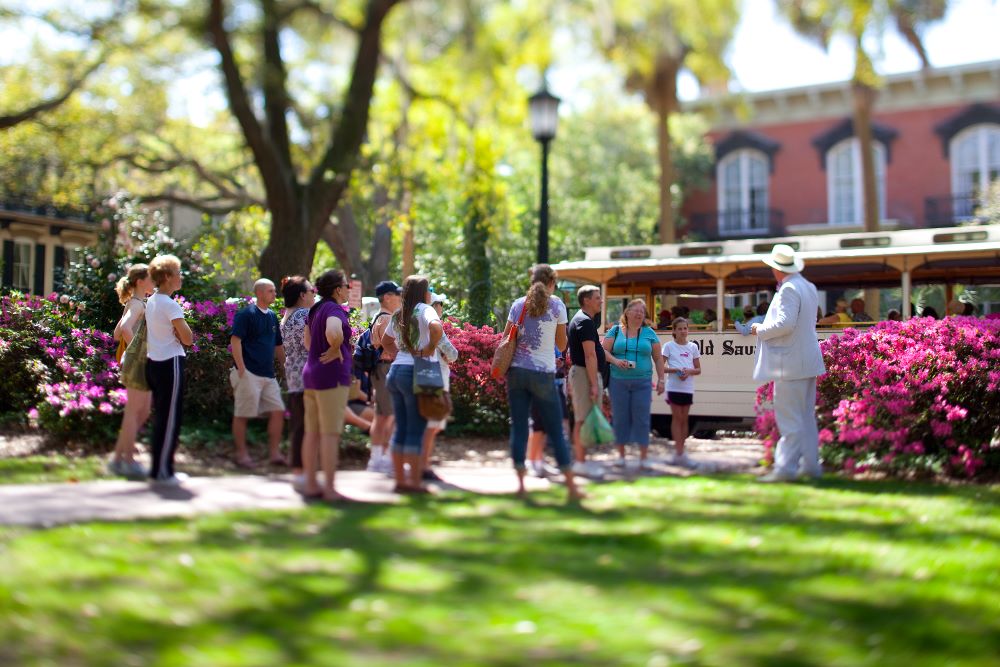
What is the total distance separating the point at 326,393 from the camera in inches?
314

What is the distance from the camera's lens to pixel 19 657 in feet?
13.3

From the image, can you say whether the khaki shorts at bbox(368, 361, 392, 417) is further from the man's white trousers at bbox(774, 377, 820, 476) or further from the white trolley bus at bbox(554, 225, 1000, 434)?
the white trolley bus at bbox(554, 225, 1000, 434)

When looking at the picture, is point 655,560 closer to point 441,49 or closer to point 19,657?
point 19,657

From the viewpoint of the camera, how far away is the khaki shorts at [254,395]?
10070 mm

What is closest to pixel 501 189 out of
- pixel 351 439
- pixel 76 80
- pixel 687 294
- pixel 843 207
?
Answer: pixel 687 294

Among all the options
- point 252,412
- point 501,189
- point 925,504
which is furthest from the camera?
point 501,189

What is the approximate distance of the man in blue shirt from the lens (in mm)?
10070

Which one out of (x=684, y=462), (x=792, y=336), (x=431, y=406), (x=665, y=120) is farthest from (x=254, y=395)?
(x=665, y=120)

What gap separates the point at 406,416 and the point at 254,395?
7.38 ft

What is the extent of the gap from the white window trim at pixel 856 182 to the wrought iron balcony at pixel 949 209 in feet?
5.04

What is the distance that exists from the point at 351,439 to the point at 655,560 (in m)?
5.72

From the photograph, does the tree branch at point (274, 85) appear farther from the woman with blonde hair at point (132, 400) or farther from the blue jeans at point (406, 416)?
the blue jeans at point (406, 416)

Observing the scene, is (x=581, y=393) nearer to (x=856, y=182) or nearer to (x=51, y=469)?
(x=51, y=469)

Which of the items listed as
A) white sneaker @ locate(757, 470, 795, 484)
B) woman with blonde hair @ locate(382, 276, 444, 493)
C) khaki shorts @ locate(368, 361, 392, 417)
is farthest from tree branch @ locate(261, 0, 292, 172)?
white sneaker @ locate(757, 470, 795, 484)
